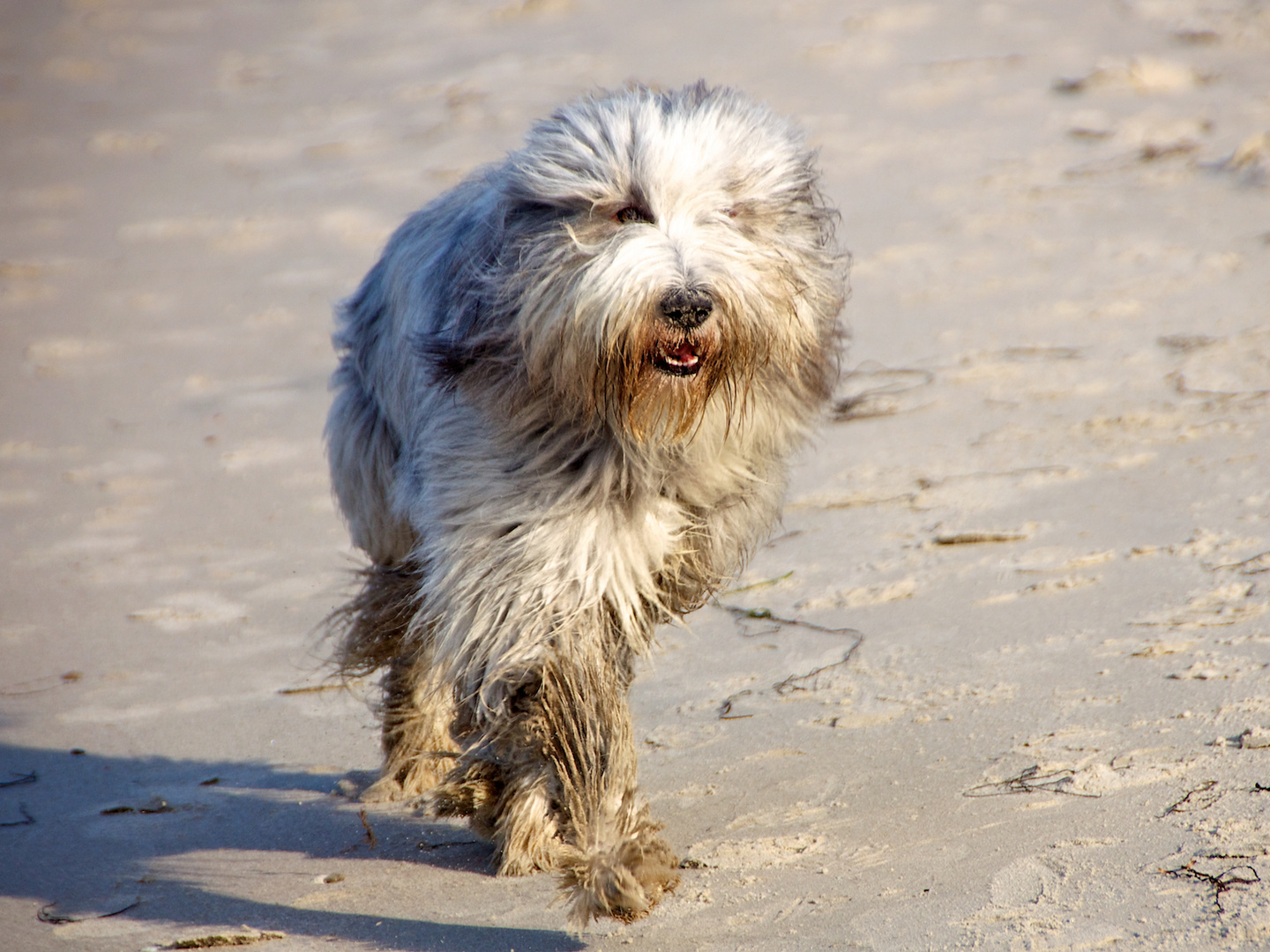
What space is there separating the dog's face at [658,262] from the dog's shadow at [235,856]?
138cm

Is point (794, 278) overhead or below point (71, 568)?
overhead

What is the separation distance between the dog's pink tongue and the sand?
1.32 m

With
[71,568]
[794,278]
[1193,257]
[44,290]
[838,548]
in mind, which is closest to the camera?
[794,278]

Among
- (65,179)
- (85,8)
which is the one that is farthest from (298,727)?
(85,8)

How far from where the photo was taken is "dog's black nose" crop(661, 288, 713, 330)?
3.16m

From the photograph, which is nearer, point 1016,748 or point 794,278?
point 794,278

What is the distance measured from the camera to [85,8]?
1280cm

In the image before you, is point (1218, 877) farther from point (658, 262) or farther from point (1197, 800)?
point (658, 262)

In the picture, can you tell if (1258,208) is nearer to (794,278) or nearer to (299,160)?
(794,278)

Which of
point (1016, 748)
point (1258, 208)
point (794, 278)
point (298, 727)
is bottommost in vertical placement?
point (298, 727)

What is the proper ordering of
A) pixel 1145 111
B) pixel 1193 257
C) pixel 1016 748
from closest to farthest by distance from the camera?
pixel 1016 748 < pixel 1193 257 < pixel 1145 111

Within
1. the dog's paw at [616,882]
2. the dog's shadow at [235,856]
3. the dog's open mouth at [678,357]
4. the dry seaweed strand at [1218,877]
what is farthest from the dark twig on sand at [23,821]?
the dry seaweed strand at [1218,877]

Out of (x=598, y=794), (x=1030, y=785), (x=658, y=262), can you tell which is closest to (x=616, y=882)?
(x=598, y=794)

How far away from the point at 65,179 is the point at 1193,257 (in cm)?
805
